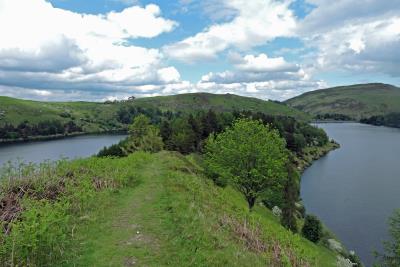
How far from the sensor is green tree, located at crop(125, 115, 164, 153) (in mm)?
93375

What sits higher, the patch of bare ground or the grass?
the grass

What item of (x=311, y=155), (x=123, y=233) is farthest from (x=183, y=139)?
(x=311, y=155)

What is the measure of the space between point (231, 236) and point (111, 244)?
6.36 m

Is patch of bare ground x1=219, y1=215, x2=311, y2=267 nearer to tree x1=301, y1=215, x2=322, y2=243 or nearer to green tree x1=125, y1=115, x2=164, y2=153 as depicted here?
tree x1=301, y1=215, x2=322, y2=243

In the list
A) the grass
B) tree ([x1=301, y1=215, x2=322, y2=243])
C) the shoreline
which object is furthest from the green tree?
the grass

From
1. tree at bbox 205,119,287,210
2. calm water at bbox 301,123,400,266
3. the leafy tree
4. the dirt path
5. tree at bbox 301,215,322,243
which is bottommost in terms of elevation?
calm water at bbox 301,123,400,266

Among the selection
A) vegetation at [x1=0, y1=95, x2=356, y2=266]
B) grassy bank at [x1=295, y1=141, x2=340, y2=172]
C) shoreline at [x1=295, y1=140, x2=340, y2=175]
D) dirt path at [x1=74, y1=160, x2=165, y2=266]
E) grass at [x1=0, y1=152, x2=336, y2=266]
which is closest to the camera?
vegetation at [x1=0, y1=95, x2=356, y2=266]

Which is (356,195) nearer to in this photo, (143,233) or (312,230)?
(312,230)

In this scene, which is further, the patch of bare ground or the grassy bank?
the grassy bank

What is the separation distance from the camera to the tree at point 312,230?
197ft

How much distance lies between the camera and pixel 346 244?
6612 centimetres

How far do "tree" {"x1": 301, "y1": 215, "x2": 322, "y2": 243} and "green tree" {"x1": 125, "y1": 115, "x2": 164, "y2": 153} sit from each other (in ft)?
148

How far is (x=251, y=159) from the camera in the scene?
1857 inches

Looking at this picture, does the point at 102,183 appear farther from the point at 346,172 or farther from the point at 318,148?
the point at 318,148
